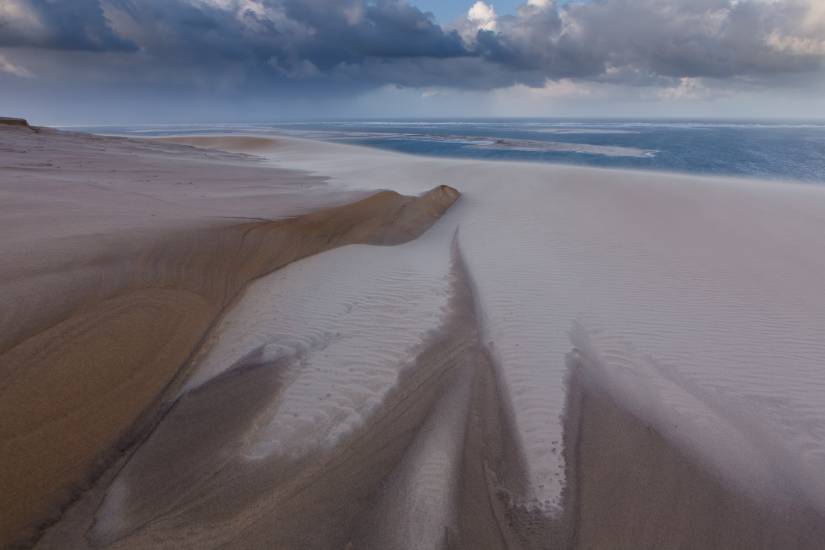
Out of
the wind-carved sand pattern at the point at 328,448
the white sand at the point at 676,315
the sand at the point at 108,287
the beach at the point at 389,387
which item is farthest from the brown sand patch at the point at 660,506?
the sand at the point at 108,287

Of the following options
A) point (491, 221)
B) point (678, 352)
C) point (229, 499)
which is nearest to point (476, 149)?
point (491, 221)

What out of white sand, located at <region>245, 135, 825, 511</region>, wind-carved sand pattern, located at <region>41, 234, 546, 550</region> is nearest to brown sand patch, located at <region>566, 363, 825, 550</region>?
white sand, located at <region>245, 135, 825, 511</region>

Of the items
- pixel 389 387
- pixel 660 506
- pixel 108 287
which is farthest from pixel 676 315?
pixel 108 287

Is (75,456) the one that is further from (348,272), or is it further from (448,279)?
(448,279)

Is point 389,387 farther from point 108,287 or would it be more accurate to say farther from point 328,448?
point 108,287

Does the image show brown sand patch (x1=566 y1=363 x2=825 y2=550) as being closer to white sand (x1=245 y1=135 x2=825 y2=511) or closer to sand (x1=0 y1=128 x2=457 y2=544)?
white sand (x1=245 y1=135 x2=825 y2=511)

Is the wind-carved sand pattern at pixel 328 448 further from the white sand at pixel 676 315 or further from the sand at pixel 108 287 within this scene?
the white sand at pixel 676 315
